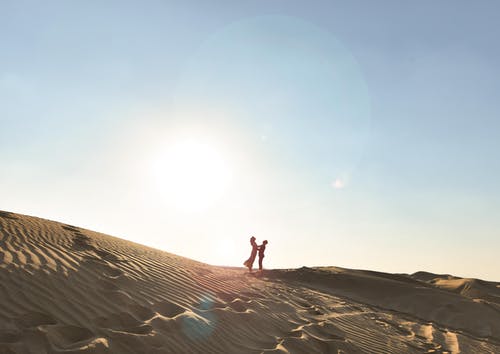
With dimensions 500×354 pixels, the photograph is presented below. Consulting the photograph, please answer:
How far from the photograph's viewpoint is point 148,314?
5.16 m

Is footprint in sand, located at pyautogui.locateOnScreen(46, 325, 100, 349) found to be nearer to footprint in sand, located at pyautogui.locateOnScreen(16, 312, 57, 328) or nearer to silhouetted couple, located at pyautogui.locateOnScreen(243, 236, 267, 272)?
footprint in sand, located at pyautogui.locateOnScreen(16, 312, 57, 328)

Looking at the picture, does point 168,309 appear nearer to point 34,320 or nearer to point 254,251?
point 34,320

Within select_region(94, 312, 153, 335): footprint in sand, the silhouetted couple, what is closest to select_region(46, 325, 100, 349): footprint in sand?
select_region(94, 312, 153, 335): footprint in sand

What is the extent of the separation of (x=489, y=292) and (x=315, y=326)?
17.1 m

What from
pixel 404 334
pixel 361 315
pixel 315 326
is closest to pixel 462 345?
pixel 404 334

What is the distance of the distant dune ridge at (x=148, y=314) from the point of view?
4.15 m

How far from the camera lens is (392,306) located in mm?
14398

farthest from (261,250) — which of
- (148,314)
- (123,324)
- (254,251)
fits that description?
(123,324)

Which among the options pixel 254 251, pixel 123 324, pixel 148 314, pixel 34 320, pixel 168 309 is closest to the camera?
pixel 34 320

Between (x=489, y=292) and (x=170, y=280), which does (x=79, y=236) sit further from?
(x=489, y=292)

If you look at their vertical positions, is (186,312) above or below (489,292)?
below

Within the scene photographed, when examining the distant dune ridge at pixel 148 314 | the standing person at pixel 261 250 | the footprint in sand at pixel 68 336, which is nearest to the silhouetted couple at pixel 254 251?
the standing person at pixel 261 250

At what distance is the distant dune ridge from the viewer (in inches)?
163

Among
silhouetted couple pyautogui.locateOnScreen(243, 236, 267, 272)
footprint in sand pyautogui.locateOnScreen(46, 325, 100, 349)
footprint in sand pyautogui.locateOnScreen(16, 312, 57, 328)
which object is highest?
silhouetted couple pyautogui.locateOnScreen(243, 236, 267, 272)
